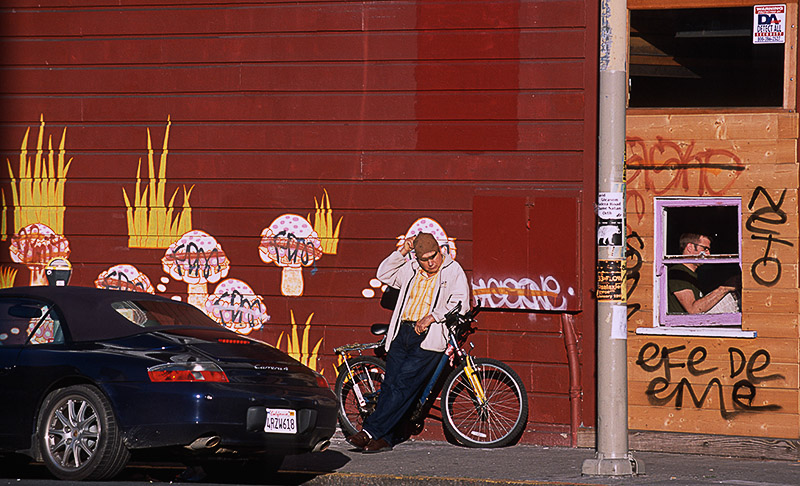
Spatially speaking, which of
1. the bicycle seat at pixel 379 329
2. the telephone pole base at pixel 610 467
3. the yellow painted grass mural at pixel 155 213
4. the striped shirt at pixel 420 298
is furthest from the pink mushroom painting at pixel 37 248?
the telephone pole base at pixel 610 467

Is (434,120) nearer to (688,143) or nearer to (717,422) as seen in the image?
(688,143)

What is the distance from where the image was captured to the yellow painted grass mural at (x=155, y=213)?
11570mm

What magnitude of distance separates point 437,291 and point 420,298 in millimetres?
164

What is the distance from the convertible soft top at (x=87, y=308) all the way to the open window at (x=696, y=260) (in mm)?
4617

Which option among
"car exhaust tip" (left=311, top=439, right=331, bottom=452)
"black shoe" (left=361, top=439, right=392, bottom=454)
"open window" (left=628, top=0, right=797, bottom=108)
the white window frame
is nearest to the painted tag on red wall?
the white window frame

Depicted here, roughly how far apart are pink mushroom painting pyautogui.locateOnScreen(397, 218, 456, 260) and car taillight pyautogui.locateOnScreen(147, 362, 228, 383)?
11.3 ft

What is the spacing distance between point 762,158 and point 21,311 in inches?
249

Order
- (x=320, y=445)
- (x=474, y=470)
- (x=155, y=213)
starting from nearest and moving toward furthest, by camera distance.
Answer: (x=320, y=445) < (x=474, y=470) < (x=155, y=213)

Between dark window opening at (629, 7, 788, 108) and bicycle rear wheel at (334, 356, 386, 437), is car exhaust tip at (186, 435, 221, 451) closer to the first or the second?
bicycle rear wheel at (334, 356, 386, 437)

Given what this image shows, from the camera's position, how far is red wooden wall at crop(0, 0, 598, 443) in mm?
10711

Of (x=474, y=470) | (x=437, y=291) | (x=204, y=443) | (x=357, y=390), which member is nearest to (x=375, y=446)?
(x=357, y=390)

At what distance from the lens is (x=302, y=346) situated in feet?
37.0

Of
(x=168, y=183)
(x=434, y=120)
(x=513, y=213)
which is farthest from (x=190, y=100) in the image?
(x=513, y=213)

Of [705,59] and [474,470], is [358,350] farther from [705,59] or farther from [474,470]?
[705,59]
